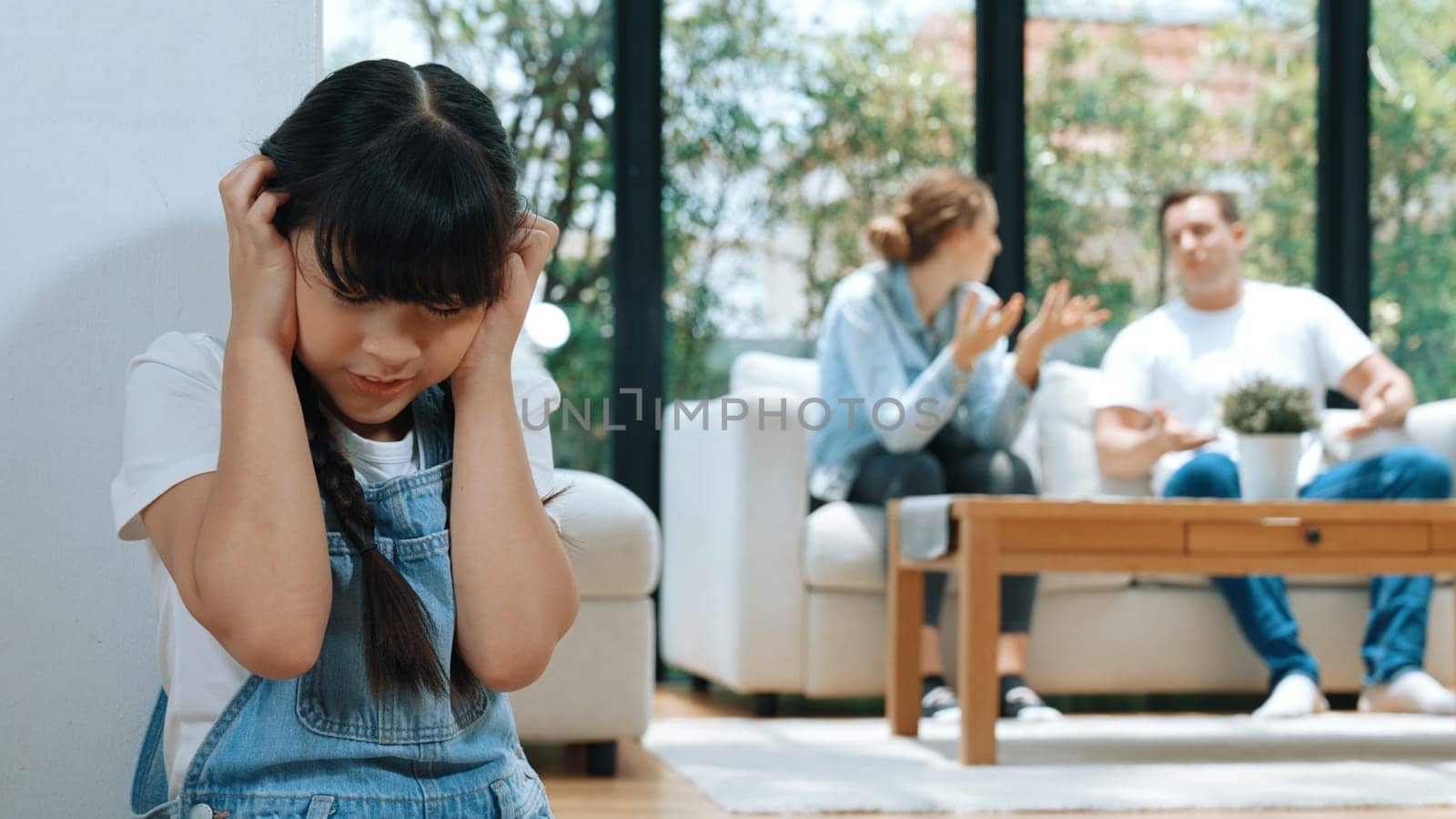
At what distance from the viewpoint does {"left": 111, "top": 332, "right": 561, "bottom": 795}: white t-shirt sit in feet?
3.05

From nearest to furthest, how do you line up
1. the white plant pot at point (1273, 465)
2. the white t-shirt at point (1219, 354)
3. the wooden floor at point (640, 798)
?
1. the wooden floor at point (640, 798)
2. the white plant pot at point (1273, 465)
3. the white t-shirt at point (1219, 354)

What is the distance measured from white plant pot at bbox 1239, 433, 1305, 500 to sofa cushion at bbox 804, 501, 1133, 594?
1.56ft

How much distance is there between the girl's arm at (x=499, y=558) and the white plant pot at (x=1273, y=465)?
2.23m

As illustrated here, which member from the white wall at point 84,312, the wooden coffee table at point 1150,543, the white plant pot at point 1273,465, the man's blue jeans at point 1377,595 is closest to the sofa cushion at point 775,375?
the man's blue jeans at point 1377,595

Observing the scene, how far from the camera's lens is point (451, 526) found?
97 centimetres

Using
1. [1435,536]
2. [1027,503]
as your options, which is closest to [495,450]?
[1027,503]

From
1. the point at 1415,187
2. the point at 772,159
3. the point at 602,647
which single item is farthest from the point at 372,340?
the point at 1415,187

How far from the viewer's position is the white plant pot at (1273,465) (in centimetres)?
293

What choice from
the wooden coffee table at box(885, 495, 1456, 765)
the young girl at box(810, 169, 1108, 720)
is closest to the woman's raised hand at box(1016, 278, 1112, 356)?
the young girl at box(810, 169, 1108, 720)

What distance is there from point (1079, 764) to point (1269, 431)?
75cm

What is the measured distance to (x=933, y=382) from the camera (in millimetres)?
3232

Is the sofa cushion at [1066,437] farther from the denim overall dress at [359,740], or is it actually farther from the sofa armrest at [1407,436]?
the denim overall dress at [359,740]

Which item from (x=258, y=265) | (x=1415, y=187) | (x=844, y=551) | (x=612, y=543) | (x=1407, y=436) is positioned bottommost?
(x=844, y=551)

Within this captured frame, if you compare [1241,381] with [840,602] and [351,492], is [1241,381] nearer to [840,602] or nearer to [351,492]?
[840,602]
